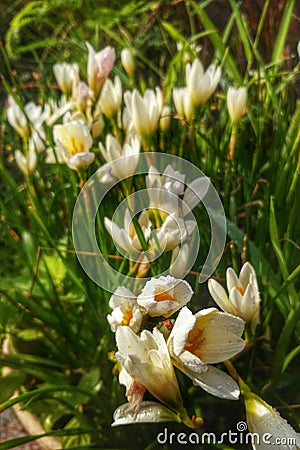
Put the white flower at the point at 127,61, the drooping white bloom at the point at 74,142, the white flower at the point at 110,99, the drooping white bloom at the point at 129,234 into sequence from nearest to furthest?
the drooping white bloom at the point at 129,234, the drooping white bloom at the point at 74,142, the white flower at the point at 110,99, the white flower at the point at 127,61

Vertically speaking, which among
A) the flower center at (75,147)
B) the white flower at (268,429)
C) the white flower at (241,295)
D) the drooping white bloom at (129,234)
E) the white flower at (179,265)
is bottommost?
the white flower at (268,429)

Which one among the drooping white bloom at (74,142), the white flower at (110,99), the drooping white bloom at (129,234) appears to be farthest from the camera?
the white flower at (110,99)

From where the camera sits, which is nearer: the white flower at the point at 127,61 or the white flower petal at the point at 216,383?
the white flower petal at the point at 216,383

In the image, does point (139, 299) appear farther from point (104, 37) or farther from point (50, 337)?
point (104, 37)

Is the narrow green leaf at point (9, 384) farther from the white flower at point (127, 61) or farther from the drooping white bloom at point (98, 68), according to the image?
the white flower at point (127, 61)

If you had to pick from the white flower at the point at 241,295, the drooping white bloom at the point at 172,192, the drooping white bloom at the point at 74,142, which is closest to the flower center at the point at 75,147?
the drooping white bloom at the point at 74,142

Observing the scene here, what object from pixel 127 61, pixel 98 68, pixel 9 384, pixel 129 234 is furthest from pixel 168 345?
pixel 127 61
